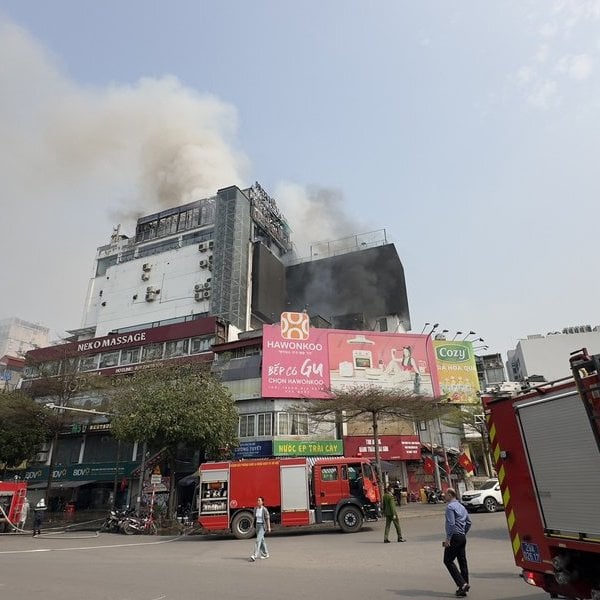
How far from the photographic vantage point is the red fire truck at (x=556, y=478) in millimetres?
4434

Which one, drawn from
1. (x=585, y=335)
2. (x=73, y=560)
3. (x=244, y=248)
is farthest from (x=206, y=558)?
(x=585, y=335)

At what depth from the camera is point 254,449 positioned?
29672 millimetres

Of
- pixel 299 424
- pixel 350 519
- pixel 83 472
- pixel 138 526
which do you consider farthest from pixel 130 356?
pixel 350 519

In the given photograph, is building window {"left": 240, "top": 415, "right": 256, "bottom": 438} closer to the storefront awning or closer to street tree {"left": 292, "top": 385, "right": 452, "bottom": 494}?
street tree {"left": 292, "top": 385, "right": 452, "bottom": 494}

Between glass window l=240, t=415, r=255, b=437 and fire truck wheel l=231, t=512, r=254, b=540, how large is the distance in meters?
12.6

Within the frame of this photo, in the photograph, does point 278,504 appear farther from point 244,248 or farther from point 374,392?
point 244,248

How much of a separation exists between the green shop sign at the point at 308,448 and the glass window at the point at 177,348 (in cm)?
1504

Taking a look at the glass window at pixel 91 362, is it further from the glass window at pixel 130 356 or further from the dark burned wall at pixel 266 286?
the dark burned wall at pixel 266 286

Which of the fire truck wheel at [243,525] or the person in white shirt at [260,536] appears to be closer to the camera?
the person in white shirt at [260,536]

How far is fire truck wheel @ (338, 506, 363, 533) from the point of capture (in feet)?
55.8

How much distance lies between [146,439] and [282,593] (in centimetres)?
1816

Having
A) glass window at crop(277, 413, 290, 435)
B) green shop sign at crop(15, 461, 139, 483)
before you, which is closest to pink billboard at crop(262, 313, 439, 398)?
glass window at crop(277, 413, 290, 435)

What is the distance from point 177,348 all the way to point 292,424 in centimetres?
1548

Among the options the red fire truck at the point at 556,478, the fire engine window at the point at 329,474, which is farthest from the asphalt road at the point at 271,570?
the red fire truck at the point at 556,478
